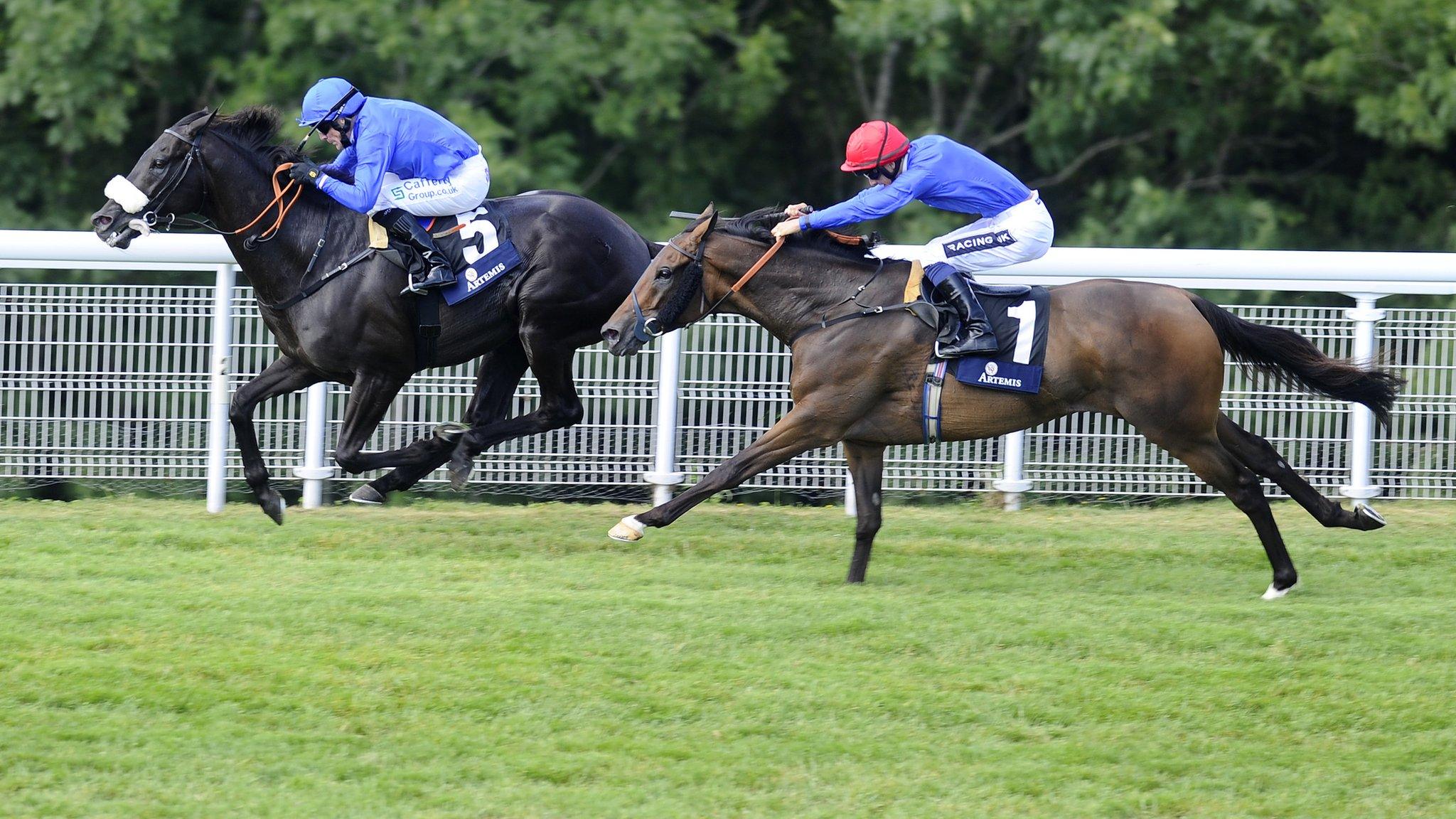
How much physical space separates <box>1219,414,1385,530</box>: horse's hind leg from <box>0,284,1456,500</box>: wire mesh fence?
4.65 ft

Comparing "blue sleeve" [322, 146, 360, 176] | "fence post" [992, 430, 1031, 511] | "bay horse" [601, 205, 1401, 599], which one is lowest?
"fence post" [992, 430, 1031, 511]

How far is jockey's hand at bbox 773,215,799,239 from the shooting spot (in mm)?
6262

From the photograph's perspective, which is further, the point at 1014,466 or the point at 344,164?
the point at 1014,466

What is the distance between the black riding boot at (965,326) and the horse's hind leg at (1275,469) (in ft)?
3.66

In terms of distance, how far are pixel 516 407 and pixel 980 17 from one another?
650cm

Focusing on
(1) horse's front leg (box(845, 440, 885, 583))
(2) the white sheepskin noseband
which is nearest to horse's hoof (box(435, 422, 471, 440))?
(2) the white sheepskin noseband

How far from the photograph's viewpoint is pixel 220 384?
7512mm

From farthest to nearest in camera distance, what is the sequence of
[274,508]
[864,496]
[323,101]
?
[274,508]
[323,101]
[864,496]

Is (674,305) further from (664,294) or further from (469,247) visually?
(469,247)

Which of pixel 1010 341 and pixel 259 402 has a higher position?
pixel 1010 341

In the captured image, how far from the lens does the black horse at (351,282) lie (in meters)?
6.92

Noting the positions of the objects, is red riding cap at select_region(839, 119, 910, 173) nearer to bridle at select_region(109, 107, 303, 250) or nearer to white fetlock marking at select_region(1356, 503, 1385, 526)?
white fetlock marking at select_region(1356, 503, 1385, 526)

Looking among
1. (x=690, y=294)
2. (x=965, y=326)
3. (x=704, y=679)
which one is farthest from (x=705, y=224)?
(x=704, y=679)

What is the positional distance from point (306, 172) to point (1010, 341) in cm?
309
